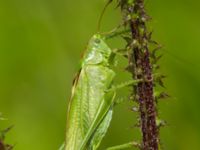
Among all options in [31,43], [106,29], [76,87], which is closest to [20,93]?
[31,43]

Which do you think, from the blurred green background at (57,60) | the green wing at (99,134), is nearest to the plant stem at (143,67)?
the green wing at (99,134)

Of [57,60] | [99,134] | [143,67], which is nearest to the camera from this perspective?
[143,67]

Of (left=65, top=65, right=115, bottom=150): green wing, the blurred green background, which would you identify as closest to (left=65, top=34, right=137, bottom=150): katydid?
(left=65, top=65, right=115, bottom=150): green wing

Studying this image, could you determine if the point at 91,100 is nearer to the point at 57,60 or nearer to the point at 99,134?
the point at 99,134

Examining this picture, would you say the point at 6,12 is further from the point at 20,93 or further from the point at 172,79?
the point at 172,79

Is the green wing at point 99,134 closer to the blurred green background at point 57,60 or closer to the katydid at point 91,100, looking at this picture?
the katydid at point 91,100

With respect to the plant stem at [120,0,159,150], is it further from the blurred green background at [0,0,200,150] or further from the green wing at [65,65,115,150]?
the blurred green background at [0,0,200,150]

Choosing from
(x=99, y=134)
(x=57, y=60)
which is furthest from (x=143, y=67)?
(x=57, y=60)
